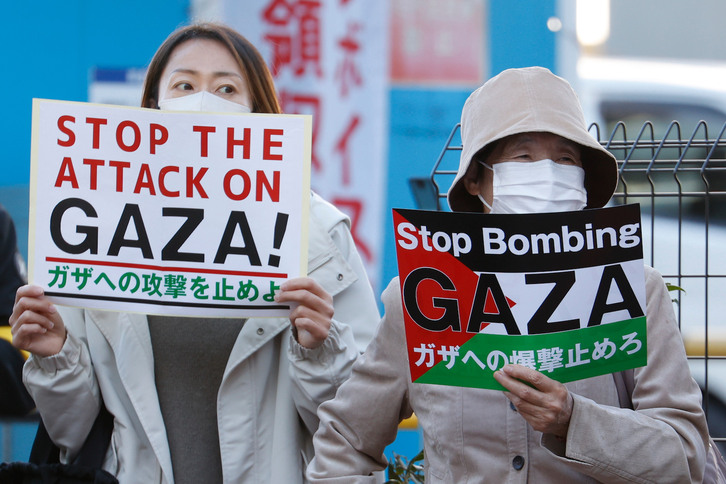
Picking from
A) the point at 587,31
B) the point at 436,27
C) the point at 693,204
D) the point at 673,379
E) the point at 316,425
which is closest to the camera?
the point at 673,379

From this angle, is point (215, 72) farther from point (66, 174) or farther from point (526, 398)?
point (526, 398)

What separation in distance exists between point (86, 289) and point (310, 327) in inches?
22.2

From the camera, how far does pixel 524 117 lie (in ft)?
6.84

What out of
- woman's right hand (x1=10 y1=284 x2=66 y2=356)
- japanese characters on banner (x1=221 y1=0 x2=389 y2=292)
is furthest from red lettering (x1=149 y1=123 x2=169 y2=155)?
japanese characters on banner (x1=221 y1=0 x2=389 y2=292)

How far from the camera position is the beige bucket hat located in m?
2.08

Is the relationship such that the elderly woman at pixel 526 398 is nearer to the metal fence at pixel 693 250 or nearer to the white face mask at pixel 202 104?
the white face mask at pixel 202 104

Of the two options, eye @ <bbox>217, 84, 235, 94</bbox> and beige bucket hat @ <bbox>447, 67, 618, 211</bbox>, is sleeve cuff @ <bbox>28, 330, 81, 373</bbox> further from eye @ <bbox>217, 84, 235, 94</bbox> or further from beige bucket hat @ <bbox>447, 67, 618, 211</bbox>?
beige bucket hat @ <bbox>447, 67, 618, 211</bbox>

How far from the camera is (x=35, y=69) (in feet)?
17.7

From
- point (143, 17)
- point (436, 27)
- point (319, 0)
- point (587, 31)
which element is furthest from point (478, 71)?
point (587, 31)

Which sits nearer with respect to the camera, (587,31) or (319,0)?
(319,0)

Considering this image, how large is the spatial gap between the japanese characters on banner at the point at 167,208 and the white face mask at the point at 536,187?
487mm

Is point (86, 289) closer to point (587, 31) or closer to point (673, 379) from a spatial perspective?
point (673, 379)

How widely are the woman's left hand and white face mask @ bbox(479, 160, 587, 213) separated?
47cm

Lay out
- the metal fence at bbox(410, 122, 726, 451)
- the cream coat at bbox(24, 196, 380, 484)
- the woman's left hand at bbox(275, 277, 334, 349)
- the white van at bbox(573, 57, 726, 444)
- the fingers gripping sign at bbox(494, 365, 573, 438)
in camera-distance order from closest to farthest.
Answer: the fingers gripping sign at bbox(494, 365, 573, 438), the woman's left hand at bbox(275, 277, 334, 349), the cream coat at bbox(24, 196, 380, 484), the metal fence at bbox(410, 122, 726, 451), the white van at bbox(573, 57, 726, 444)
